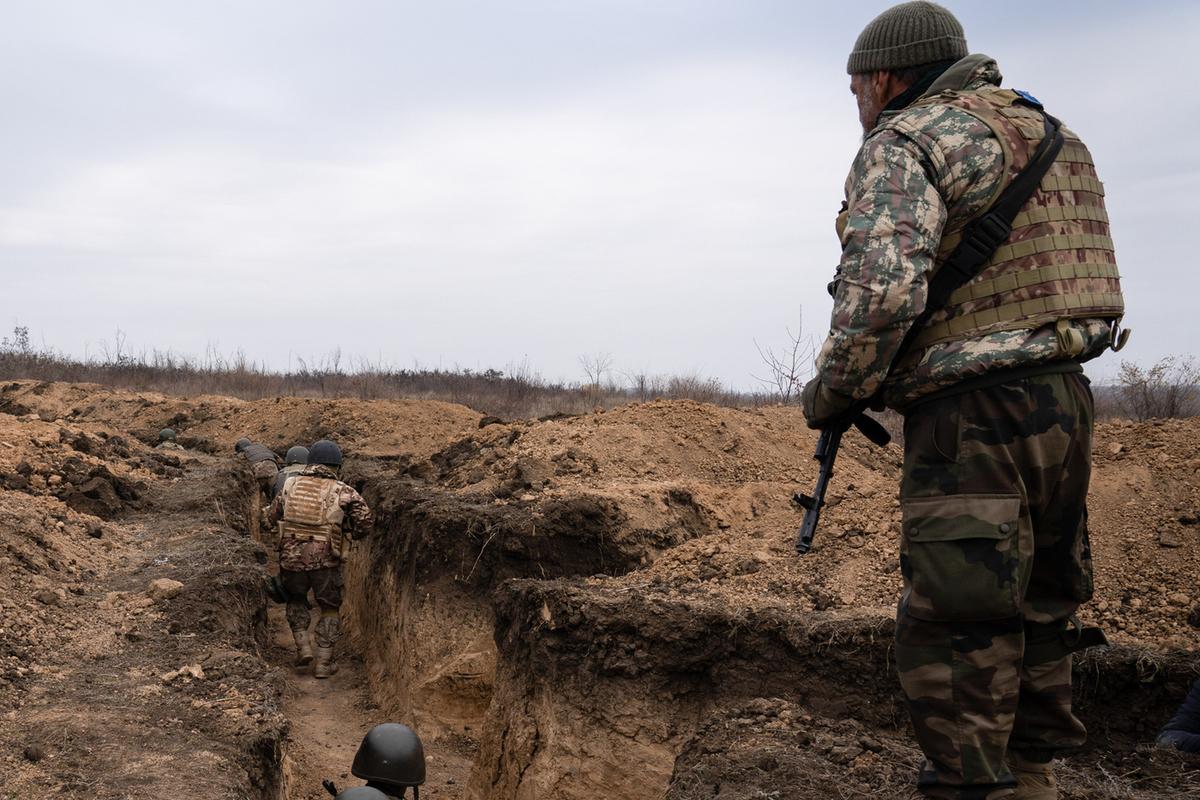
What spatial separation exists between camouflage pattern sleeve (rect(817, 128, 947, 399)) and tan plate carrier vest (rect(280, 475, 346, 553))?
8.10 metres

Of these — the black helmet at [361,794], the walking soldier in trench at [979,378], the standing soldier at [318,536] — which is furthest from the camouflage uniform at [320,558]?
the walking soldier in trench at [979,378]

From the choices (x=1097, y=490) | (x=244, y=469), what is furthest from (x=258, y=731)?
(x=244, y=469)

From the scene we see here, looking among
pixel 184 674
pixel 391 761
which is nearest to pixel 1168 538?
pixel 391 761

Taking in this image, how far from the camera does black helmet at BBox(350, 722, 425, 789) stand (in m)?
4.61

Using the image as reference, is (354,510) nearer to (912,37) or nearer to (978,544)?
(912,37)

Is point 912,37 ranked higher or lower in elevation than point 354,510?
higher

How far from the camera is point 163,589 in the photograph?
23.7 feet

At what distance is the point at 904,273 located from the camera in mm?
2701

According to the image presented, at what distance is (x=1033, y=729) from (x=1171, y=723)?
6.57ft

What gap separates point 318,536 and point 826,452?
774 cm

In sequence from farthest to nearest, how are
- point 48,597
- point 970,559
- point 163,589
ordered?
point 163,589 → point 48,597 → point 970,559

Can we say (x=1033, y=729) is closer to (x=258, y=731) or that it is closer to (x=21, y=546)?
(x=258, y=731)

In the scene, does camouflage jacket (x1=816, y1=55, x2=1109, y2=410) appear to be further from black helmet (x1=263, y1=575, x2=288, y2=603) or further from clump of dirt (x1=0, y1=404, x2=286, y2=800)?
black helmet (x1=263, y1=575, x2=288, y2=603)

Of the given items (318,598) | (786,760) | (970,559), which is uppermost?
(970,559)
